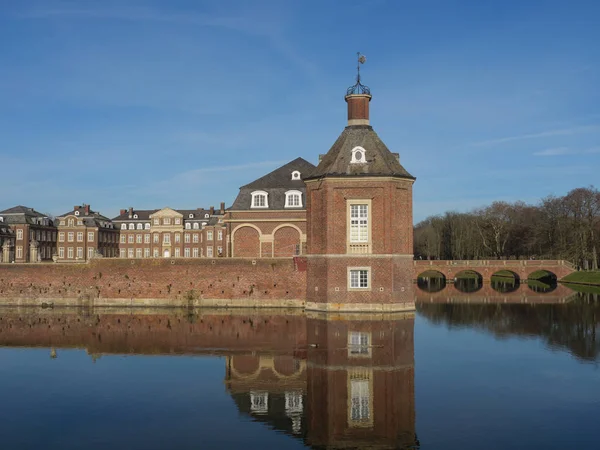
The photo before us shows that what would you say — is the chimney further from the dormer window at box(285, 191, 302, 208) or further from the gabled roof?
the gabled roof

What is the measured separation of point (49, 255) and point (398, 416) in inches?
2943

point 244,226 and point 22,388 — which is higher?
point 244,226

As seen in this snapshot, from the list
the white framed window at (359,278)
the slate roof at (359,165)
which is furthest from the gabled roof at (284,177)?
the white framed window at (359,278)

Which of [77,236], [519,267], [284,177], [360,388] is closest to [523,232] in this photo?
[519,267]

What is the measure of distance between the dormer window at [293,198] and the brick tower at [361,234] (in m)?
6.62

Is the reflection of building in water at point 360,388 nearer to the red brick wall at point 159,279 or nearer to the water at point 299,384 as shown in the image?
the water at point 299,384

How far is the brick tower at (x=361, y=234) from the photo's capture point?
2997cm

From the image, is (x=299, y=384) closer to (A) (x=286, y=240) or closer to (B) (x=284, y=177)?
(A) (x=286, y=240)

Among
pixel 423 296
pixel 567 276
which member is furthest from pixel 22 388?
pixel 567 276

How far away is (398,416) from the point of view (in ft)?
41.7

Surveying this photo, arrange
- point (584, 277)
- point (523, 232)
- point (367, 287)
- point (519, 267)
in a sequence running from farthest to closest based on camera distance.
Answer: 1. point (523, 232)
2. point (519, 267)
3. point (584, 277)
4. point (367, 287)

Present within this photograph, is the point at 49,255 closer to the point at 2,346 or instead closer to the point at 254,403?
the point at 2,346

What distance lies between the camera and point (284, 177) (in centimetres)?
3981

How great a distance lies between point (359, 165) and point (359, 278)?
603 cm
